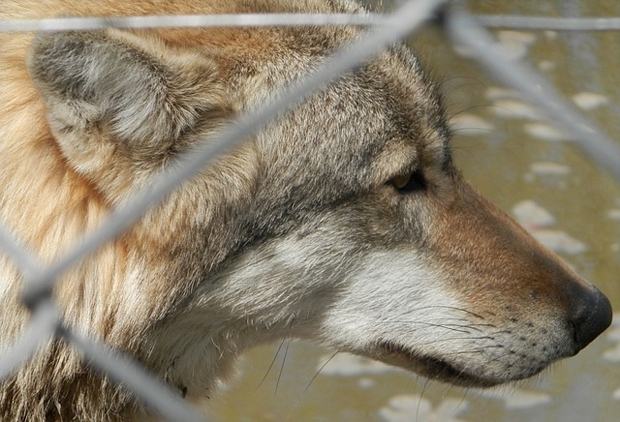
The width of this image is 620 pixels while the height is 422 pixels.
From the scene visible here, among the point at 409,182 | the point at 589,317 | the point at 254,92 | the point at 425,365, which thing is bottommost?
the point at 425,365

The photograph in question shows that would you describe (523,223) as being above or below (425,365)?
below

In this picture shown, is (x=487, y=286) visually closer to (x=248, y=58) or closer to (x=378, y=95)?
(x=378, y=95)

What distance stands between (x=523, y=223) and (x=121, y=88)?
347 cm

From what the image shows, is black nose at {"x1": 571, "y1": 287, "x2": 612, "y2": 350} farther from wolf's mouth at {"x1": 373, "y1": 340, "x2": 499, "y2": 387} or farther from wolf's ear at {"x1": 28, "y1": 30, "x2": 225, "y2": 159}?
wolf's ear at {"x1": 28, "y1": 30, "x2": 225, "y2": 159}

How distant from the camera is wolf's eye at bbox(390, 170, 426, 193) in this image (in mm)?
2721

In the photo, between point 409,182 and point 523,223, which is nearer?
A: point 409,182

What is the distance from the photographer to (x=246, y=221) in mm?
2514

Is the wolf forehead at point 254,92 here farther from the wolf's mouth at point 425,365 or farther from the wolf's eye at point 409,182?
the wolf's mouth at point 425,365

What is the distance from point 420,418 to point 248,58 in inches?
101

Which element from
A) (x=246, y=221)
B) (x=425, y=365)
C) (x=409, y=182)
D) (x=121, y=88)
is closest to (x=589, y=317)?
(x=425, y=365)

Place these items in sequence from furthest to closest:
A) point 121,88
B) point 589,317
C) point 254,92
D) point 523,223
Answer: point 523,223 < point 589,317 < point 254,92 < point 121,88

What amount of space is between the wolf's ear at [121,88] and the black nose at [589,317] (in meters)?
1.22

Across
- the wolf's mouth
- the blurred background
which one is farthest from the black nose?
the blurred background

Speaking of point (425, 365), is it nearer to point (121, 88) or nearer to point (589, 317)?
point (589, 317)
